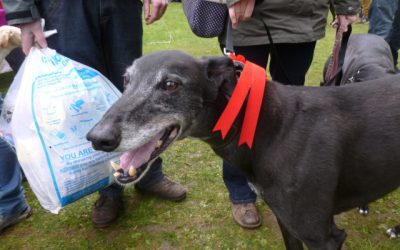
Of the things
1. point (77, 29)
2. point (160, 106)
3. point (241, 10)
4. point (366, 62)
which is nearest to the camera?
point (160, 106)

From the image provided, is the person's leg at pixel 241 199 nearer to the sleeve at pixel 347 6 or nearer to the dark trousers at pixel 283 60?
the dark trousers at pixel 283 60

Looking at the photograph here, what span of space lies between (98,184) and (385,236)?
2.17 metres

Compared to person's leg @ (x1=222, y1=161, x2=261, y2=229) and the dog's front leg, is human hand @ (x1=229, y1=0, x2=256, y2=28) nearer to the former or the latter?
person's leg @ (x1=222, y1=161, x2=261, y2=229)

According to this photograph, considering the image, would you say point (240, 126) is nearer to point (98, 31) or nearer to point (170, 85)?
point (170, 85)

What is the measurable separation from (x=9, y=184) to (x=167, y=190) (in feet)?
4.14

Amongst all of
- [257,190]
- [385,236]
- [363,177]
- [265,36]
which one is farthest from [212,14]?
[385,236]

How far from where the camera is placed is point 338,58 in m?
3.32

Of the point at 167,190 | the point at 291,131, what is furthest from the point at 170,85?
the point at 167,190

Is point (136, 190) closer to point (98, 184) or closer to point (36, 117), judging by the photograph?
point (98, 184)

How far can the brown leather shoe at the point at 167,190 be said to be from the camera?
137 inches

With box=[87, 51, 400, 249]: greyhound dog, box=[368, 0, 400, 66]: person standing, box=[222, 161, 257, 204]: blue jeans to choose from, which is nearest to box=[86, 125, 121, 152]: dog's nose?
box=[87, 51, 400, 249]: greyhound dog

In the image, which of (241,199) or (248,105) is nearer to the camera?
(248,105)

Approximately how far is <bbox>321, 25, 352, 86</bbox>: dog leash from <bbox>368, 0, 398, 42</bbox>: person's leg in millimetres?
2338

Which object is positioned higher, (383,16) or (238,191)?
(383,16)
